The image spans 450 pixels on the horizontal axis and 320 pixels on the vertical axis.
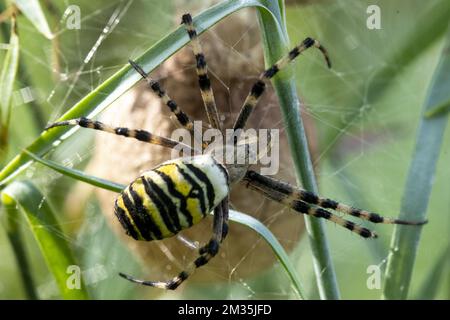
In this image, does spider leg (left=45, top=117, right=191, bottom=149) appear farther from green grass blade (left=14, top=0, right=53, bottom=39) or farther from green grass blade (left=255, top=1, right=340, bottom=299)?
green grass blade (left=255, top=1, right=340, bottom=299)

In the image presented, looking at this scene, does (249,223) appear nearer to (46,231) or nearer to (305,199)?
(305,199)

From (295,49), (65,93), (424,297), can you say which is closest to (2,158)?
(65,93)

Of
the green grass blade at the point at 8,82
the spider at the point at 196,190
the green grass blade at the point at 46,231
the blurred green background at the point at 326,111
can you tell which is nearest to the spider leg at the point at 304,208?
the spider at the point at 196,190

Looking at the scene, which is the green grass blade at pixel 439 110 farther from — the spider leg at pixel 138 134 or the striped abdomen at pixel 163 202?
the spider leg at pixel 138 134

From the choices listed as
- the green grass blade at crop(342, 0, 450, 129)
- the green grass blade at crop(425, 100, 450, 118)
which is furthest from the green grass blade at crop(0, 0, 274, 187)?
the green grass blade at crop(342, 0, 450, 129)

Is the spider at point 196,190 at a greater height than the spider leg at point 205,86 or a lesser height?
lesser

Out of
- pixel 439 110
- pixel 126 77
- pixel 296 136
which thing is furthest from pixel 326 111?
pixel 126 77

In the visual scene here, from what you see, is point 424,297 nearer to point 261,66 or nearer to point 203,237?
point 203,237
